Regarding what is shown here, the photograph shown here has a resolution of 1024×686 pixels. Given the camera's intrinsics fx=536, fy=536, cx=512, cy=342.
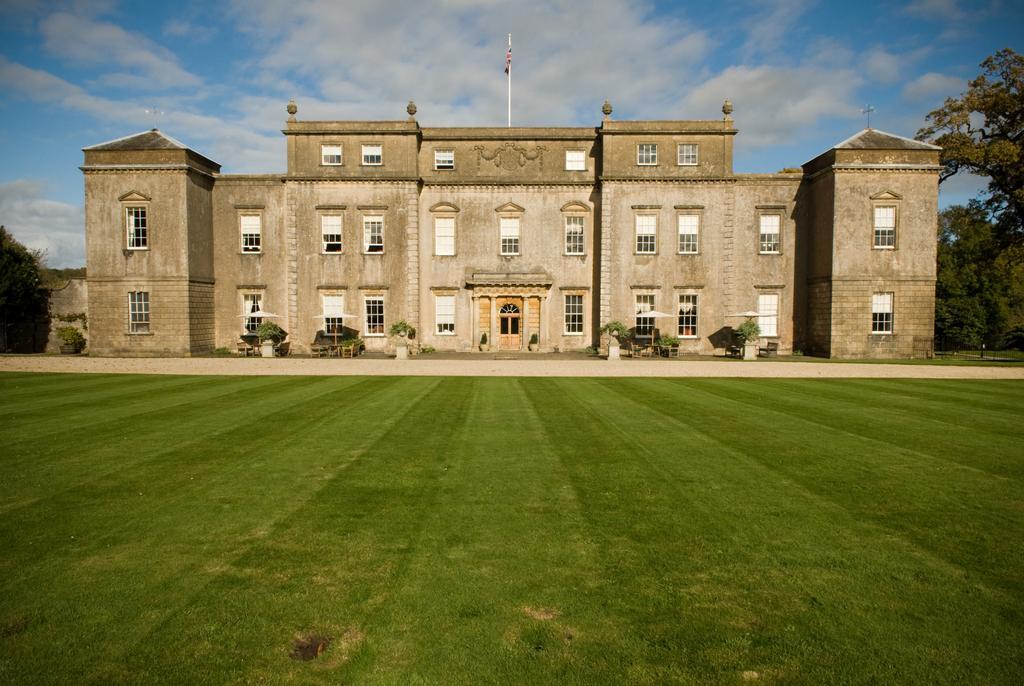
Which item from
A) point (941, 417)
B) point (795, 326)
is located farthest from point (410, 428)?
point (795, 326)

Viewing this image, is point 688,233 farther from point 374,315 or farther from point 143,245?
point 143,245

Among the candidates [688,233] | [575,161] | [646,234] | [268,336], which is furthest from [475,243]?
[268,336]

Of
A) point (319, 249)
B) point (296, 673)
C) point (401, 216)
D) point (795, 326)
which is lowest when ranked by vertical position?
point (296, 673)

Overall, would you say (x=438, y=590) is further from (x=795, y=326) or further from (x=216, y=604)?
(x=795, y=326)

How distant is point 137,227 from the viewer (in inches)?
1126

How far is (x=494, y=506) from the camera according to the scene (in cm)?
564

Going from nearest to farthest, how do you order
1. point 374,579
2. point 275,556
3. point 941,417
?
point 374,579 → point 275,556 → point 941,417

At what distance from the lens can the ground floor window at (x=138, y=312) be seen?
2883cm

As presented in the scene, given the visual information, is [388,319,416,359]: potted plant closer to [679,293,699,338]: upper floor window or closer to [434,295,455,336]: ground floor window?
[434,295,455,336]: ground floor window

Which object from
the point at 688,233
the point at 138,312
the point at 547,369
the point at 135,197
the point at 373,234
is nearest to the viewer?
the point at 547,369

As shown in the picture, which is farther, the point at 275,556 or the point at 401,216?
the point at 401,216

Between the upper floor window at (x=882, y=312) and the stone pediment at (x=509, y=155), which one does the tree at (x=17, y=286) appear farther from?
the upper floor window at (x=882, y=312)

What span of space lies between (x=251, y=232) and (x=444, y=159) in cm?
1174

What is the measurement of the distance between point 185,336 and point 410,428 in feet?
81.1
